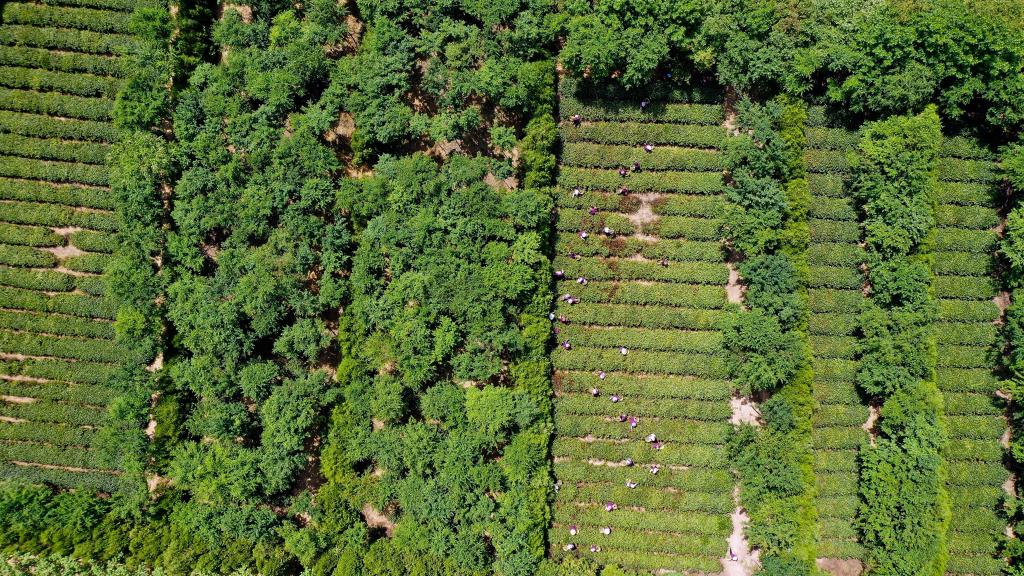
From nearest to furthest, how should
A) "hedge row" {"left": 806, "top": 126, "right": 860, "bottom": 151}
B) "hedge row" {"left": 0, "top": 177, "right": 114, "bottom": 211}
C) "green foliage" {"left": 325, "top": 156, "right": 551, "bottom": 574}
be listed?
"green foliage" {"left": 325, "top": 156, "right": 551, "bottom": 574}, "hedge row" {"left": 806, "top": 126, "right": 860, "bottom": 151}, "hedge row" {"left": 0, "top": 177, "right": 114, "bottom": 211}

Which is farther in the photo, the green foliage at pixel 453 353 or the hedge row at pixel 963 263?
the hedge row at pixel 963 263

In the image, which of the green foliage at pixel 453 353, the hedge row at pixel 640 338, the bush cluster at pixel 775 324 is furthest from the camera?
the hedge row at pixel 640 338

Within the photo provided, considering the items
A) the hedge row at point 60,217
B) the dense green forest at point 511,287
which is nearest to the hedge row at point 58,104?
the dense green forest at point 511,287

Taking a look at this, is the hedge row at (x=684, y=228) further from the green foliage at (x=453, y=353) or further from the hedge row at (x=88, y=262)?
the hedge row at (x=88, y=262)

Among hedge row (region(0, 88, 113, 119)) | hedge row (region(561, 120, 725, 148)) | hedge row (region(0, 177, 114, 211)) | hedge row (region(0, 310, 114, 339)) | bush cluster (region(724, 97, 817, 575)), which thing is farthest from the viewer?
hedge row (region(0, 310, 114, 339))

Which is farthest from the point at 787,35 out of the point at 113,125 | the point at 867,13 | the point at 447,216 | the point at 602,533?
the point at 113,125

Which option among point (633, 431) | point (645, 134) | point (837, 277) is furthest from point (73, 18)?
point (837, 277)

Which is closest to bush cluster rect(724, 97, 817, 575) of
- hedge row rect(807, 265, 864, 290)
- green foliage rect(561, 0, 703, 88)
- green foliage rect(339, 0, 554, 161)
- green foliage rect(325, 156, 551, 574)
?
hedge row rect(807, 265, 864, 290)

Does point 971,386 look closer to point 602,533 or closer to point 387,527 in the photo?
point 602,533

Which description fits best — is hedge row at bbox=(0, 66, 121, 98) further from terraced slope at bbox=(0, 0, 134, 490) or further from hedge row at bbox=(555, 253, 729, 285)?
hedge row at bbox=(555, 253, 729, 285)
